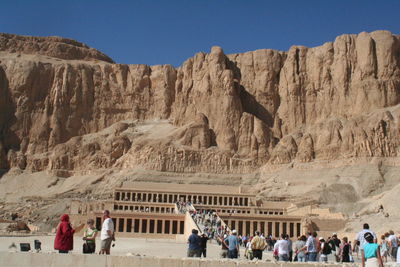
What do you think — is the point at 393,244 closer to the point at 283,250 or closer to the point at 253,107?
the point at 283,250

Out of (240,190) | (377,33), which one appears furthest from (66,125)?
(377,33)

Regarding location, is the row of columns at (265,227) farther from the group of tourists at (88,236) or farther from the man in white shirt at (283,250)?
the group of tourists at (88,236)

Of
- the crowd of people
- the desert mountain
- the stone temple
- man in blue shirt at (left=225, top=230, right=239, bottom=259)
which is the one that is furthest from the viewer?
the desert mountain

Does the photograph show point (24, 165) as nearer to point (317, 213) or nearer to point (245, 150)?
point (245, 150)

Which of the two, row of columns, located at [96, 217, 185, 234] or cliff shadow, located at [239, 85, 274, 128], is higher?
cliff shadow, located at [239, 85, 274, 128]

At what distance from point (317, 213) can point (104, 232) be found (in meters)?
68.1

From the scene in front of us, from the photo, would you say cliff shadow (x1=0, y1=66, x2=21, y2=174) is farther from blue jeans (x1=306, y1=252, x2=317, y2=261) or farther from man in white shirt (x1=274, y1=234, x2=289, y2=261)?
blue jeans (x1=306, y1=252, x2=317, y2=261)

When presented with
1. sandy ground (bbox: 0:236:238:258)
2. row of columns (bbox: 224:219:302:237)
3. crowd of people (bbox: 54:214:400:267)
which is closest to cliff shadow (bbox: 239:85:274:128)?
row of columns (bbox: 224:219:302:237)

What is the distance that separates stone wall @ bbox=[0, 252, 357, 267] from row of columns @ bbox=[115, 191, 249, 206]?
8165 centimetres

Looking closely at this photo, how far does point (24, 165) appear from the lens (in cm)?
12912

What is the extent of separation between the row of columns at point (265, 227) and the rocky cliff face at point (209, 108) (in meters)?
29.5

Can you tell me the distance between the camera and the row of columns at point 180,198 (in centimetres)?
10235

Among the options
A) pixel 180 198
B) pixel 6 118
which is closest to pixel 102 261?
pixel 180 198

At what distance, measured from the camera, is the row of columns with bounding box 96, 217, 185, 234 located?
80062 millimetres
